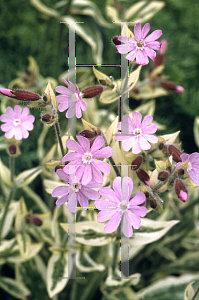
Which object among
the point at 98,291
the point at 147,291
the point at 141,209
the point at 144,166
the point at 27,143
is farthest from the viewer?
the point at 27,143

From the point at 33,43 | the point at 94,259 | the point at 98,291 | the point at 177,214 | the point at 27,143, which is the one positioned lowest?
the point at 98,291

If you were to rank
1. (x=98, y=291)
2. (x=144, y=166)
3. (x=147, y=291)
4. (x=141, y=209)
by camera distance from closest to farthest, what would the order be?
1. (x=141, y=209)
2. (x=144, y=166)
3. (x=147, y=291)
4. (x=98, y=291)

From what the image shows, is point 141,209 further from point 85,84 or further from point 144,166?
point 85,84

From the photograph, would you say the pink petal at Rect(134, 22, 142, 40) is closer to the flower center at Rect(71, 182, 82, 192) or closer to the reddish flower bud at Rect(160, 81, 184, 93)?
the flower center at Rect(71, 182, 82, 192)

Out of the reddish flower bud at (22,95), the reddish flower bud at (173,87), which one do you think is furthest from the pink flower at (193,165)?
the reddish flower bud at (173,87)

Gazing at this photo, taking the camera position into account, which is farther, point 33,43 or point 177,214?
point 33,43

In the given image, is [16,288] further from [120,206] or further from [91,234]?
[120,206]

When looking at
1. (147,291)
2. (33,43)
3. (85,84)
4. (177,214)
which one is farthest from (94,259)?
(33,43)
